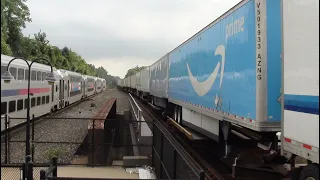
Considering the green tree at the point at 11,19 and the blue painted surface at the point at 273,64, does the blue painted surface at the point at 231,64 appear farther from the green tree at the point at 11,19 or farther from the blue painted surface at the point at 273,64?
the green tree at the point at 11,19

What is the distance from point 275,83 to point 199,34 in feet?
18.5

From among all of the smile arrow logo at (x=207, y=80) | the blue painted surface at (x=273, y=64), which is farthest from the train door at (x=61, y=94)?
the blue painted surface at (x=273, y=64)

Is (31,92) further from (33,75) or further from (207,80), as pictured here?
(207,80)

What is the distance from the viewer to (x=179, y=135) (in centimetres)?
1659

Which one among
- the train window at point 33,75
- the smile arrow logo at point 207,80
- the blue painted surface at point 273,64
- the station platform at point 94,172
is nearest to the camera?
the blue painted surface at point 273,64

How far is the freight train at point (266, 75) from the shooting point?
4.97 metres

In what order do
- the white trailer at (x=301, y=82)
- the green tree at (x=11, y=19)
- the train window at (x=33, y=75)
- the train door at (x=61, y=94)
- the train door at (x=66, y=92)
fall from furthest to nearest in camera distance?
1. the train door at (x=66, y=92)
2. the train door at (x=61, y=94)
3. the train window at (x=33, y=75)
4. the white trailer at (x=301, y=82)
5. the green tree at (x=11, y=19)

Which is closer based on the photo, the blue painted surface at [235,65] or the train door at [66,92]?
the blue painted surface at [235,65]

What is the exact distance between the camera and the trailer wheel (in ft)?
16.5

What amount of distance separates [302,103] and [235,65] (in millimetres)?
2905

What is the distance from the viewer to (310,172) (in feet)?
17.2

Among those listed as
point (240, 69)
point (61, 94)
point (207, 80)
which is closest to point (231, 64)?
point (240, 69)

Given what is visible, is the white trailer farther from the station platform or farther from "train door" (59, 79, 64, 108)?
"train door" (59, 79, 64, 108)

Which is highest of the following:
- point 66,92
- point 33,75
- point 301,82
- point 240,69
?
point 33,75
